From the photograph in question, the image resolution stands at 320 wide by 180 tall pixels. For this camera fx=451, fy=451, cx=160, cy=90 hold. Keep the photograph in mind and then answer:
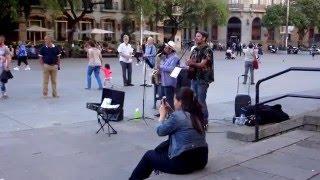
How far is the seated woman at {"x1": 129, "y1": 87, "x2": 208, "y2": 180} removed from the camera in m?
5.07

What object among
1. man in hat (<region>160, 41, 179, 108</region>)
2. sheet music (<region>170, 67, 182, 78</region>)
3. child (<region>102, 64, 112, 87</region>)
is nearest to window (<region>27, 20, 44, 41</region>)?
child (<region>102, 64, 112, 87</region>)

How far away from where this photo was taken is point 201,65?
27.1ft

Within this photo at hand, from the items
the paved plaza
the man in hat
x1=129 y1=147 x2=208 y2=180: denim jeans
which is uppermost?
the man in hat

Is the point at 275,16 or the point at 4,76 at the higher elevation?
the point at 275,16

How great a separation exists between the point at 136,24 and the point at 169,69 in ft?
132

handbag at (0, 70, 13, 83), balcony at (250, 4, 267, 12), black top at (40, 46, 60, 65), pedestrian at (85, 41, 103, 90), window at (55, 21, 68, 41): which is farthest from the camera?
balcony at (250, 4, 267, 12)

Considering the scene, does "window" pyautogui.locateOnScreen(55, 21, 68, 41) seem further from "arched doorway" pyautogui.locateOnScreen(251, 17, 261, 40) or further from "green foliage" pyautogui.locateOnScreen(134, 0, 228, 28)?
"arched doorway" pyautogui.locateOnScreen(251, 17, 261, 40)

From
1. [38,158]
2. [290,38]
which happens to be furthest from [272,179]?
[290,38]

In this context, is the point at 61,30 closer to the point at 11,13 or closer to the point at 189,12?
the point at 189,12

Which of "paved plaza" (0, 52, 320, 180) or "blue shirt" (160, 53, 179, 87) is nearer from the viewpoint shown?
"paved plaza" (0, 52, 320, 180)

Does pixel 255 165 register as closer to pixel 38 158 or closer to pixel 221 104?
pixel 38 158

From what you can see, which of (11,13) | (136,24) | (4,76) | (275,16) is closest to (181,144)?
(4,76)

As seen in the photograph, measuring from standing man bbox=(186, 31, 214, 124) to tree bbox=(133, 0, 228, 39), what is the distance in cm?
3666

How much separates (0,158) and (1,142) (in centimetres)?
99
